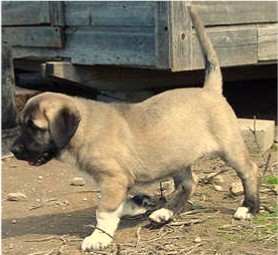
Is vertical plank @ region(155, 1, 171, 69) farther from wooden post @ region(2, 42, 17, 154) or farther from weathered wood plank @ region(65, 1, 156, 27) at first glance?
wooden post @ region(2, 42, 17, 154)

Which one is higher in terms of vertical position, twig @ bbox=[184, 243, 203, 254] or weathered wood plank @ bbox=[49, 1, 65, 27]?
weathered wood plank @ bbox=[49, 1, 65, 27]

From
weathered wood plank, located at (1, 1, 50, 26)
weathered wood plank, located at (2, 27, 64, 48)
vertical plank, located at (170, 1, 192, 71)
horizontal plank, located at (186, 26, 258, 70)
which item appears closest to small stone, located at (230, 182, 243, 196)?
vertical plank, located at (170, 1, 192, 71)

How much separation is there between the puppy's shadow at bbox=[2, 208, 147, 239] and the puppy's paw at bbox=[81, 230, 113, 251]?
0.25m

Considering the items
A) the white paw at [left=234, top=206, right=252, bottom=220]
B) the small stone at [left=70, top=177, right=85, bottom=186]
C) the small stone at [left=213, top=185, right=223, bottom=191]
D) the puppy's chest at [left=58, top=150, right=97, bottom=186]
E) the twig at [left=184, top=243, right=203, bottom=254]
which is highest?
the puppy's chest at [left=58, top=150, right=97, bottom=186]

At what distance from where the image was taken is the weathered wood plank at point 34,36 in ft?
27.9

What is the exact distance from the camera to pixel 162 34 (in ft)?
22.6

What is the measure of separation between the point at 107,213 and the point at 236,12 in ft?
13.1

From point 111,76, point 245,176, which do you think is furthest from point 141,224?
point 111,76

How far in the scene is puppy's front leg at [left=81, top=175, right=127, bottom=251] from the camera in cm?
433

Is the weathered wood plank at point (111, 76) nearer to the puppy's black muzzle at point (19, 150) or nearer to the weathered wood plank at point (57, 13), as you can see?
the weathered wood plank at point (57, 13)

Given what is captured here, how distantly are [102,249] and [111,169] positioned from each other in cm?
53

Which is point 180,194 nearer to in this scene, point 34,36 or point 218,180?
point 218,180

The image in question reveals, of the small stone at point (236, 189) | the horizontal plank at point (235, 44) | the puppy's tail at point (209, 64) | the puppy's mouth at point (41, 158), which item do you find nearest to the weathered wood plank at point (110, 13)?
the horizontal plank at point (235, 44)

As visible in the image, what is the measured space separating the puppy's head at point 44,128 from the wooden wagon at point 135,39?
2696mm
